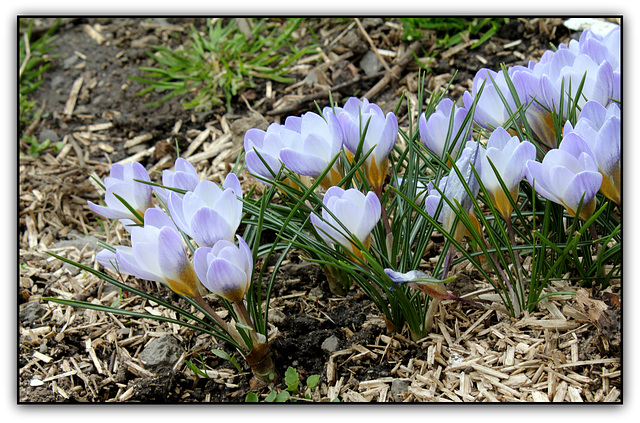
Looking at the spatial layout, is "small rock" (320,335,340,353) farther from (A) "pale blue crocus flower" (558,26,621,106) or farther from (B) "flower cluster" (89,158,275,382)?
(A) "pale blue crocus flower" (558,26,621,106)

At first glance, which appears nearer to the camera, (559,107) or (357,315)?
(559,107)

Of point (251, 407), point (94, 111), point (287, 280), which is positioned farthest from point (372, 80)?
point (251, 407)

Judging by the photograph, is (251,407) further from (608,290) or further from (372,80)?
(372,80)

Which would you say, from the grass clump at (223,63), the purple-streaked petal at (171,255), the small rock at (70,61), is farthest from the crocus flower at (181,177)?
the small rock at (70,61)

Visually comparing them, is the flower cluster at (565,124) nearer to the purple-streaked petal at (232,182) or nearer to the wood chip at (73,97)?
the purple-streaked petal at (232,182)

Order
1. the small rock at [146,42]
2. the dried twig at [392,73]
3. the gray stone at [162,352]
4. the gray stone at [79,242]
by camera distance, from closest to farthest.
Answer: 1. the gray stone at [162,352]
2. the gray stone at [79,242]
3. the dried twig at [392,73]
4. the small rock at [146,42]
